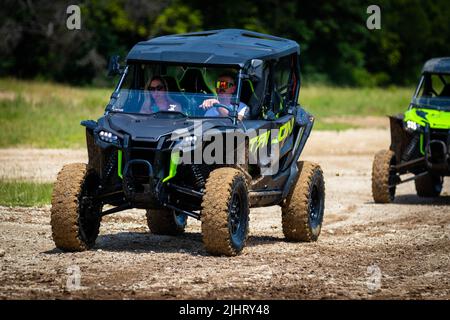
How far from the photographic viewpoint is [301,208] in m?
14.6

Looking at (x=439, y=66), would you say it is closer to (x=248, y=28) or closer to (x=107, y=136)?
(x=107, y=136)

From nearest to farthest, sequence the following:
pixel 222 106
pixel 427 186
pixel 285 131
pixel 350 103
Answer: pixel 222 106 → pixel 285 131 → pixel 427 186 → pixel 350 103

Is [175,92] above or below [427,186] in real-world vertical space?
above

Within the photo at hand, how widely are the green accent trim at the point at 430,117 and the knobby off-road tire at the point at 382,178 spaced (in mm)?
670

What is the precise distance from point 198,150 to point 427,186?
31.7ft

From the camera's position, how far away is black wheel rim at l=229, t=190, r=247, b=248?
13078 mm

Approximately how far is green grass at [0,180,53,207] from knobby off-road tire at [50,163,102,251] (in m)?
4.36

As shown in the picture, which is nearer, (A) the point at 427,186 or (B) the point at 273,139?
(B) the point at 273,139

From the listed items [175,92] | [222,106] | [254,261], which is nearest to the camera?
[254,261]

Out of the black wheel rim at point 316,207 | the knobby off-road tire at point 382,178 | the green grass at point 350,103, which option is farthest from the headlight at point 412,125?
the green grass at point 350,103

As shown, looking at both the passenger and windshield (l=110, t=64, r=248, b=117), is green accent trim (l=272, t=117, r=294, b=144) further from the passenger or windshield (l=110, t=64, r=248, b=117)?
the passenger

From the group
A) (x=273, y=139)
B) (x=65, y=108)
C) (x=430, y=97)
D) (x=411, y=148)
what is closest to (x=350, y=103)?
(x=65, y=108)

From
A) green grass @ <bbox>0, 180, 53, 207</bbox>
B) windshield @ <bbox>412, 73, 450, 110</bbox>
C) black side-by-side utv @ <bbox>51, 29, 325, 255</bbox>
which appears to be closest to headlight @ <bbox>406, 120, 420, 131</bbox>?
windshield @ <bbox>412, 73, 450, 110</bbox>

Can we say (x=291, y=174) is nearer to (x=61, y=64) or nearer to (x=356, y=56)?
(x=61, y=64)
